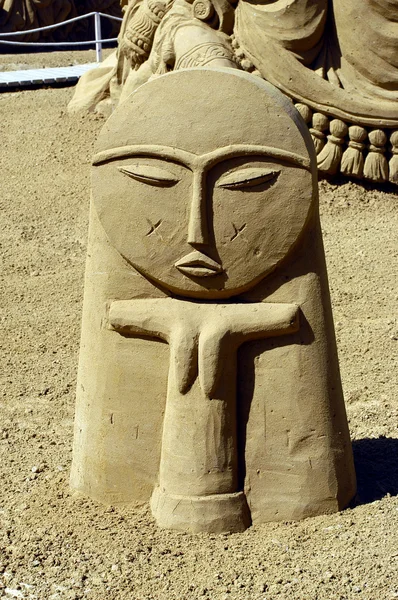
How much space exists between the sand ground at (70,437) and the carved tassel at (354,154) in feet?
0.61

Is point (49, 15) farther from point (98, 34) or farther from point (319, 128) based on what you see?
point (319, 128)

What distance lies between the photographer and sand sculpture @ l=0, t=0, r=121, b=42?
13398mm

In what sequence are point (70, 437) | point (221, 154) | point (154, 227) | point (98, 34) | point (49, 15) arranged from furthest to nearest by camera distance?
point (49, 15) → point (98, 34) → point (70, 437) → point (154, 227) → point (221, 154)

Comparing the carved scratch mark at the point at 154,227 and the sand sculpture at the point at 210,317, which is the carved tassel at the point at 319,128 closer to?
the sand sculpture at the point at 210,317

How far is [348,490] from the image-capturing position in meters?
3.36

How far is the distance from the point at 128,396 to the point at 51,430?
1.10 meters

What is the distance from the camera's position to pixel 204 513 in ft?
10.5

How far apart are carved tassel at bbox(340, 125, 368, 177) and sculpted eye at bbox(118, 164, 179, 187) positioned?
3667 millimetres

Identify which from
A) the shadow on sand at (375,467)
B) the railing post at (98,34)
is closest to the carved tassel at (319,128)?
the shadow on sand at (375,467)

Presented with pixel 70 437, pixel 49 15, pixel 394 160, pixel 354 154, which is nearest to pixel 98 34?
pixel 49 15

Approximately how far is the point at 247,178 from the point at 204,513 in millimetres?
1089

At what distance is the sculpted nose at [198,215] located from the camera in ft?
9.93

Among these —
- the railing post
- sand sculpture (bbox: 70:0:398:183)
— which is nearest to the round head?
sand sculpture (bbox: 70:0:398:183)

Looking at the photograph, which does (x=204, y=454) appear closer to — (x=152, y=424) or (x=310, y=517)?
(x=152, y=424)
